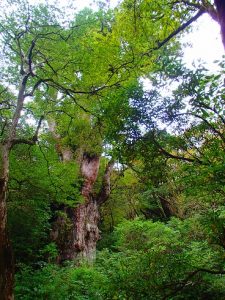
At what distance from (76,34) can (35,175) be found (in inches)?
148

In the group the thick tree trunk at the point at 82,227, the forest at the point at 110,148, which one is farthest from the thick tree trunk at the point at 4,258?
the thick tree trunk at the point at 82,227

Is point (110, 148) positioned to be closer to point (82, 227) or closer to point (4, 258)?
point (4, 258)

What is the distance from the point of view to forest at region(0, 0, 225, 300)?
13.6 ft

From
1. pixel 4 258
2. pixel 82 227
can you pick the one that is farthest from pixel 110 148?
pixel 82 227

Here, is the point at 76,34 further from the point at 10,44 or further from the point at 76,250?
the point at 76,250

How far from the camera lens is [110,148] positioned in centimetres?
662

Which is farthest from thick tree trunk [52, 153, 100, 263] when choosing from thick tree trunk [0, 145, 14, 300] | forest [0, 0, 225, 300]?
thick tree trunk [0, 145, 14, 300]

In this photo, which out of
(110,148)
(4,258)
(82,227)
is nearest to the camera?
(4,258)

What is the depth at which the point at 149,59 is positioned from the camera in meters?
6.51

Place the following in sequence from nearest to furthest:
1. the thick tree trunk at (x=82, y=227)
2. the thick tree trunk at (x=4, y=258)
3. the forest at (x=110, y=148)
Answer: the forest at (x=110, y=148) → the thick tree trunk at (x=4, y=258) → the thick tree trunk at (x=82, y=227)

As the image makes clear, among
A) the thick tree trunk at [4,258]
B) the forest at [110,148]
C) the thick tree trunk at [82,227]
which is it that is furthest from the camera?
the thick tree trunk at [82,227]

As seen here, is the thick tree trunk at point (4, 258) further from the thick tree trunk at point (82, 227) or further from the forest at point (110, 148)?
the thick tree trunk at point (82, 227)

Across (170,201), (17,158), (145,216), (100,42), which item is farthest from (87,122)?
(145,216)

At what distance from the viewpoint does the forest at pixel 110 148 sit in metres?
4.14
